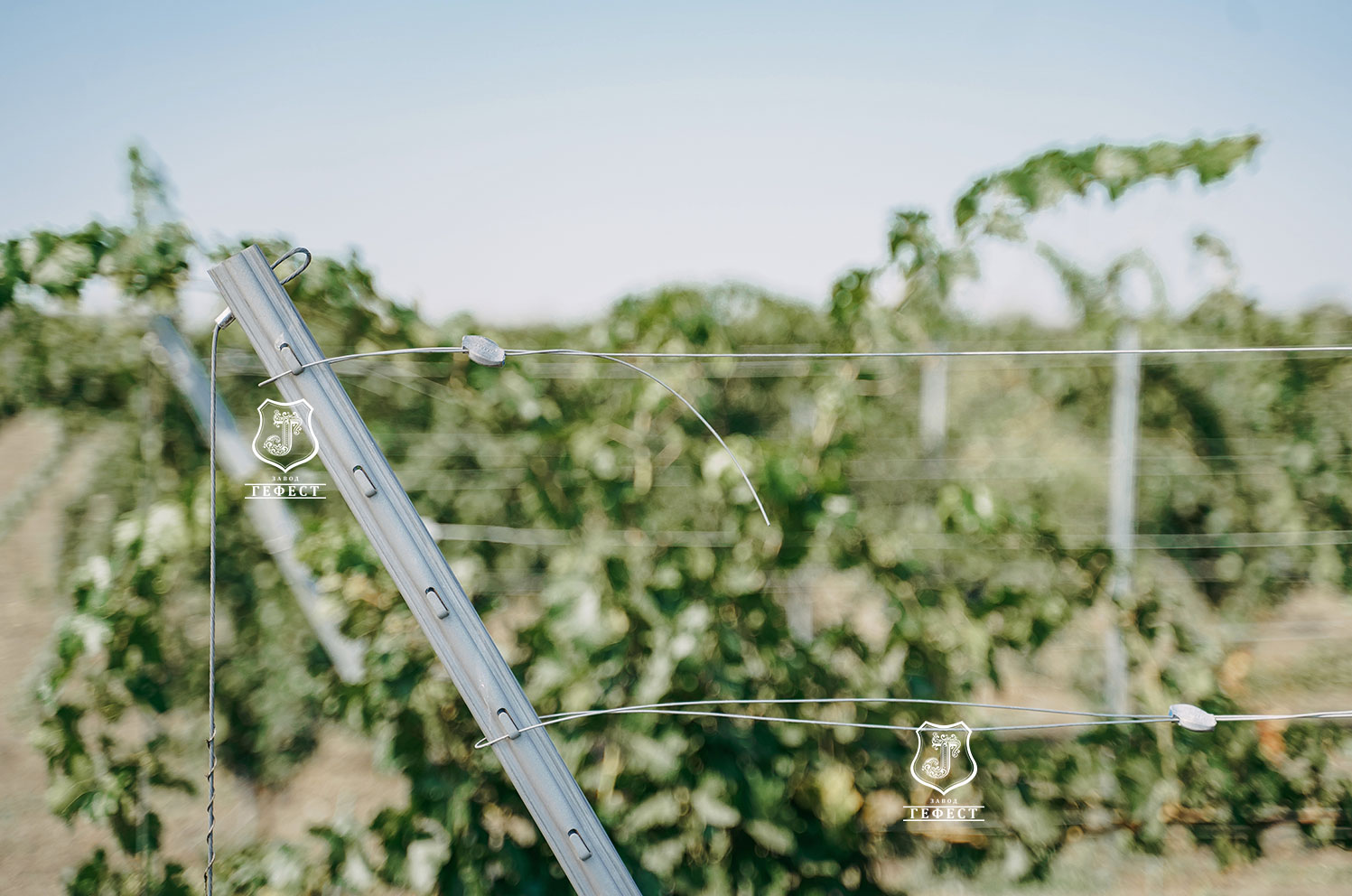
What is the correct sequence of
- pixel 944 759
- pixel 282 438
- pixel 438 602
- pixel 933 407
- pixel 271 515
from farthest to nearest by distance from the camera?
pixel 933 407 → pixel 271 515 → pixel 944 759 → pixel 282 438 → pixel 438 602

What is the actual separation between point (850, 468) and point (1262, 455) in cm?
135

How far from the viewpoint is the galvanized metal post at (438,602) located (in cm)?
62

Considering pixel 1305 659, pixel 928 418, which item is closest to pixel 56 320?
pixel 928 418

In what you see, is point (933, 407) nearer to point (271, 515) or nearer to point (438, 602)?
point (271, 515)

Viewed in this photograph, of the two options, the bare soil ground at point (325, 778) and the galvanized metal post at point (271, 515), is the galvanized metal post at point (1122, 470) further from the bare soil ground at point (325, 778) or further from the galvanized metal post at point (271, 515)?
the galvanized metal post at point (271, 515)

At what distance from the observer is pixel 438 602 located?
0.62 metres

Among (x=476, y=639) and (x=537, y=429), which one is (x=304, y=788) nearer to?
(x=537, y=429)

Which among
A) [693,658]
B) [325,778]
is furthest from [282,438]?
[325,778]

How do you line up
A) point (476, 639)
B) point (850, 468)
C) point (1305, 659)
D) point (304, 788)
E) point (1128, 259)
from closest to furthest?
point (476, 639)
point (1128, 259)
point (304, 788)
point (1305, 659)
point (850, 468)

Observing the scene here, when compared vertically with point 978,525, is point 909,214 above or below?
above

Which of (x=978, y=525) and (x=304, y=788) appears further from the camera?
(x=304, y=788)

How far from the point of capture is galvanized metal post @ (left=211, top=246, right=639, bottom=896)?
624mm

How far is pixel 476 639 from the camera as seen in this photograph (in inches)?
25.0

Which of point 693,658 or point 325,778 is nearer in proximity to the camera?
point 693,658
